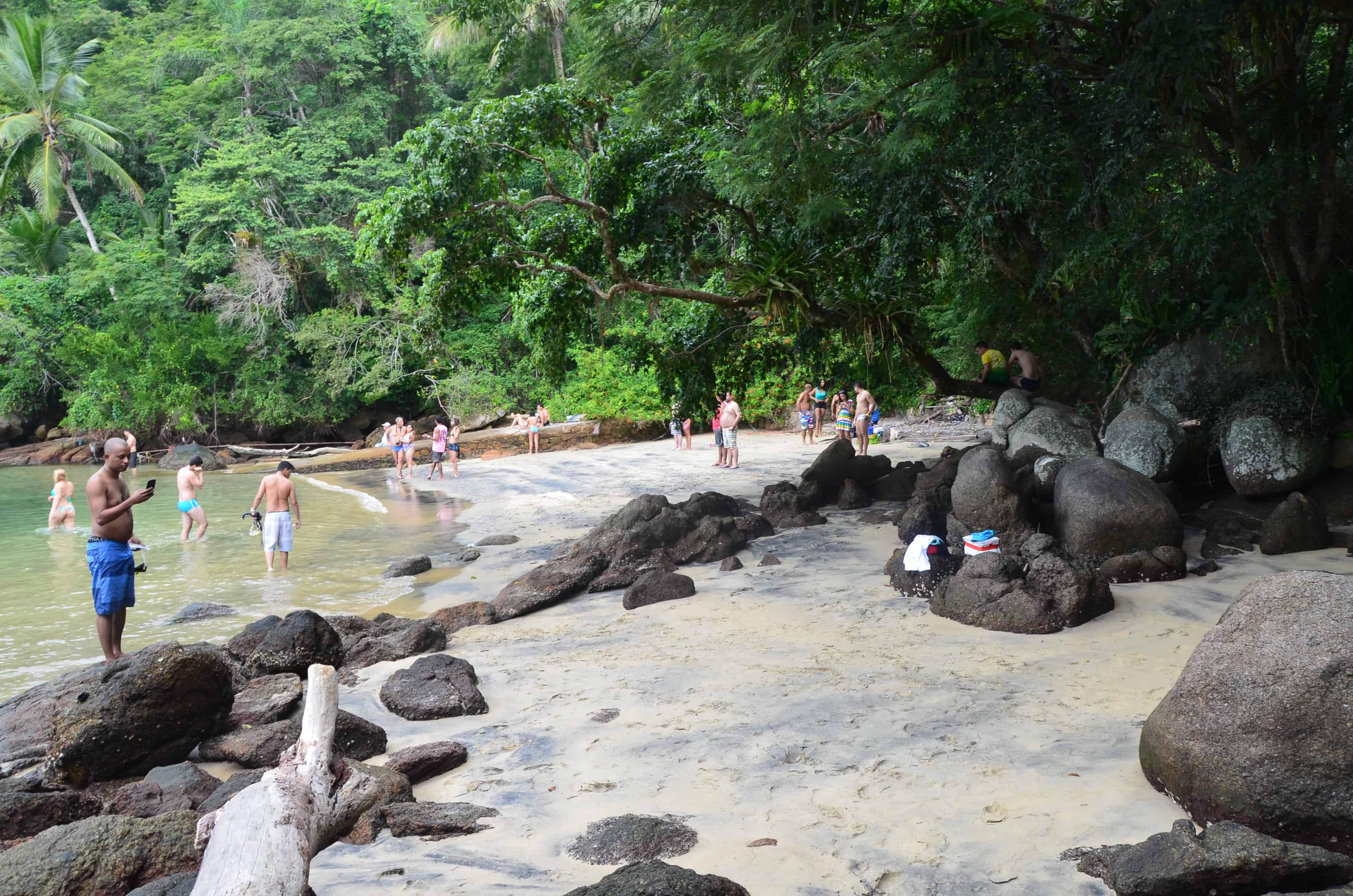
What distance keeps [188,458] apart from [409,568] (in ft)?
64.8

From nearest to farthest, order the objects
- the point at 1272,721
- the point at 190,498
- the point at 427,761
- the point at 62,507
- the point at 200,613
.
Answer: the point at 1272,721, the point at 427,761, the point at 200,613, the point at 190,498, the point at 62,507

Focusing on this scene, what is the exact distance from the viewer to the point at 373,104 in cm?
3362

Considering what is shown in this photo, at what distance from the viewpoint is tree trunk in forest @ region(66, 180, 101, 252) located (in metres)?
34.3

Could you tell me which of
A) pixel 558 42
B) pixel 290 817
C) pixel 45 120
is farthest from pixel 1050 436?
pixel 45 120

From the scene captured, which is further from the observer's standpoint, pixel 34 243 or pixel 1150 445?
pixel 34 243

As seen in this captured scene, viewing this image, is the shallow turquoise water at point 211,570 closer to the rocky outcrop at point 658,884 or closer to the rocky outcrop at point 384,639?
the rocky outcrop at point 384,639

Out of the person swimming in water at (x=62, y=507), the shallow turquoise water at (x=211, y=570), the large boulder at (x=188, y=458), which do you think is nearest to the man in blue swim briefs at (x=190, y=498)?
the shallow turquoise water at (x=211, y=570)

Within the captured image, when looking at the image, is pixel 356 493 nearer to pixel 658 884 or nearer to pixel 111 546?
pixel 111 546

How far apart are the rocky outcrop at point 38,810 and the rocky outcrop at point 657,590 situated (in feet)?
15.2

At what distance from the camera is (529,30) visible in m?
28.5

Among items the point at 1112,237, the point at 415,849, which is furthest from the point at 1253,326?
the point at 415,849

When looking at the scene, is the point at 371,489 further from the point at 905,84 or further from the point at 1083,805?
the point at 1083,805

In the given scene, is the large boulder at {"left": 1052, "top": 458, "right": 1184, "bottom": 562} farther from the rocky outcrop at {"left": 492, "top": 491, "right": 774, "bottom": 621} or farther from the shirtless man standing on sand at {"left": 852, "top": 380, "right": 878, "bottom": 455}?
the shirtless man standing on sand at {"left": 852, "top": 380, "right": 878, "bottom": 455}

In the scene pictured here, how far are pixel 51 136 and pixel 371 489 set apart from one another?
21.7 metres
